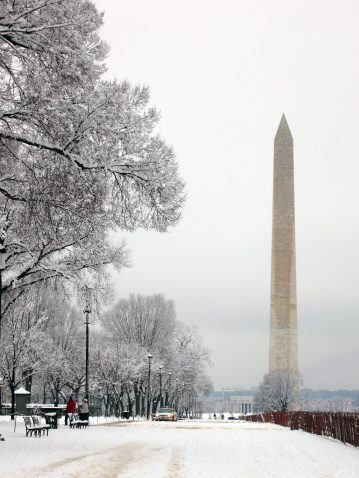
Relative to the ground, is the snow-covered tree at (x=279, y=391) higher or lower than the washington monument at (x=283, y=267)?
lower

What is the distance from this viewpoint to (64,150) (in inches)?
533

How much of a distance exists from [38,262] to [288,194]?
5493cm

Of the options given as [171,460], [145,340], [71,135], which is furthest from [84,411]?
[145,340]

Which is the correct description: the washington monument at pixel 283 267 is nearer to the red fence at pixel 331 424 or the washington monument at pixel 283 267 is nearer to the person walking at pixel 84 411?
the red fence at pixel 331 424

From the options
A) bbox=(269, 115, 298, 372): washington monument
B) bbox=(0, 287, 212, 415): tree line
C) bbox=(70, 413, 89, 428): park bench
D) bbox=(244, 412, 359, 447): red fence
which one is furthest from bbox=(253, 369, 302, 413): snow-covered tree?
bbox=(70, 413, 89, 428): park bench

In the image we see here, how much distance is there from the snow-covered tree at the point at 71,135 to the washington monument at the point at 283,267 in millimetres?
57931

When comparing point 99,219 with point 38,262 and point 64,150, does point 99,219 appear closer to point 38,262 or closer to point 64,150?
point 64,150

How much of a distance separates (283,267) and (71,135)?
61.6 meters

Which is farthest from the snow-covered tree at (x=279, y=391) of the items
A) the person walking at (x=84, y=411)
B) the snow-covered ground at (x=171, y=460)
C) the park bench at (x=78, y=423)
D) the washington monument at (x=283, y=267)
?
the snow-covered ground at (x=171, y=460)

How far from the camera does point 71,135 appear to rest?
45.1 ft

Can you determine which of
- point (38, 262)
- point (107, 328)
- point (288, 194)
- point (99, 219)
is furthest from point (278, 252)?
point (99, 219)

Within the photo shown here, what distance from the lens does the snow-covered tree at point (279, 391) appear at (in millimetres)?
68375

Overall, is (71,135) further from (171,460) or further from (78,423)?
(78,423)

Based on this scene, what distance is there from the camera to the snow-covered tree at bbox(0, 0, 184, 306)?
12617mm
